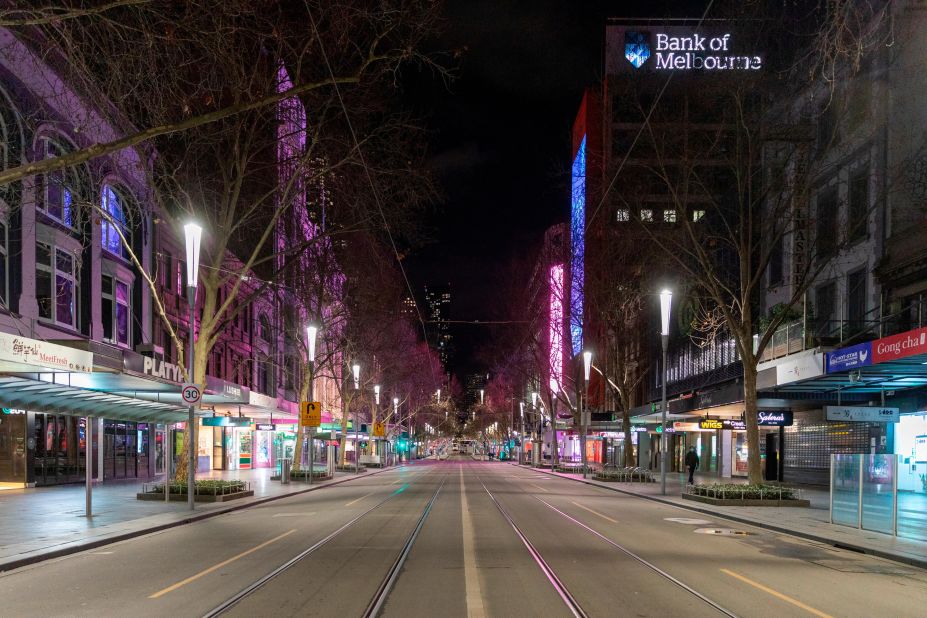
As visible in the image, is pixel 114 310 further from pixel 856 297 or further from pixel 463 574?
pixel 856 297

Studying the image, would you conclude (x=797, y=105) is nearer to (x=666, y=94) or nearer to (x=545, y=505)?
(x=666, y=94)

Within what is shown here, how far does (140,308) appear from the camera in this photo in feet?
125

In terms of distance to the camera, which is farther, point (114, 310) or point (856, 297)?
point (114, 310)

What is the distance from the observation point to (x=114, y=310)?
113 feet

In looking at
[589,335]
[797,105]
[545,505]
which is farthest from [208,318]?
[589,335]

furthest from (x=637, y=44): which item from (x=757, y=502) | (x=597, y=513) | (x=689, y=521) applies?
(x=689, y=521)

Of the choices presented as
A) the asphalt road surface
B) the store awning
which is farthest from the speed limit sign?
the asphalt road surface

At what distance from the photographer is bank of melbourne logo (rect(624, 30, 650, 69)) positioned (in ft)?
261

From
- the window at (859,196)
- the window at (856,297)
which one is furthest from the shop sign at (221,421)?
the window at (859,196)

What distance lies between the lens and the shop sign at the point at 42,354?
1728cm

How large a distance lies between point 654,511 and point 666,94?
45.0ft

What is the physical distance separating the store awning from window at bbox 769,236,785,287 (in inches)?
1155

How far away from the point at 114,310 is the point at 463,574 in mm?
28087

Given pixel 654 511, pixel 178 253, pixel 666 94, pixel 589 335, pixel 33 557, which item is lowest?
pixel 654 511
